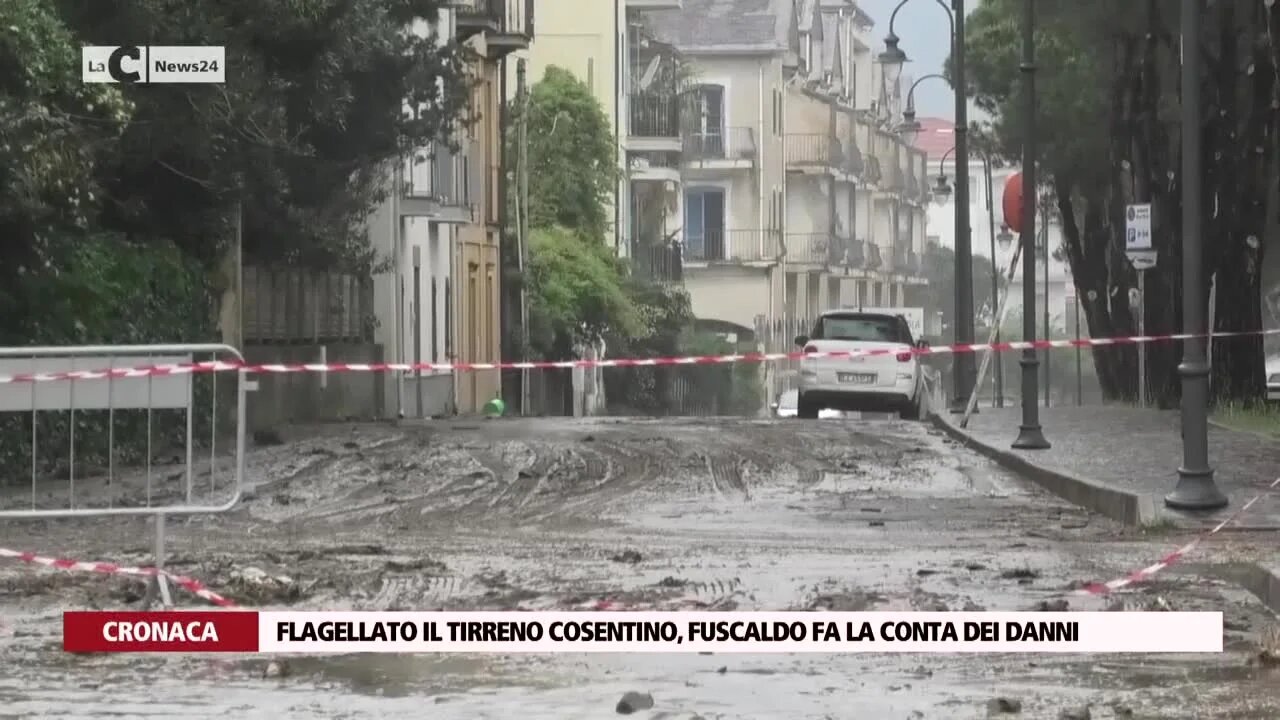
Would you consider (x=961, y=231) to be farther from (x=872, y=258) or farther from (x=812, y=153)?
(x=872, y=258)

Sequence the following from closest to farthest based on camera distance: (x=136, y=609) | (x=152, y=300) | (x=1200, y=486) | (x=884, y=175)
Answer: (x=136, y=609)
(x=1200, y=486)
(x=152, y=300)
(x=884, y=175)

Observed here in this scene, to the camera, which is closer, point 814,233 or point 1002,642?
point 1002,642

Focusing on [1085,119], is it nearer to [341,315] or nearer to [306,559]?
[341,315]

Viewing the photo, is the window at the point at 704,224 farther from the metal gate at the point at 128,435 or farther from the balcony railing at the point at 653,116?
the metal gate at the point at 128,435

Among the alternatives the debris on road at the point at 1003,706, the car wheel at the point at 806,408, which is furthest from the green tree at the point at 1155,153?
the debris on road at the point at 1003,706

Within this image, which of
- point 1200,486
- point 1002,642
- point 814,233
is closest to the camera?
point 1002,642

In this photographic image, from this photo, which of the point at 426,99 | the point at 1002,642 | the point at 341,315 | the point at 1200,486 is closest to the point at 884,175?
the point at 341,315

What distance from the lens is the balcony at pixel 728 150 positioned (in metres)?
85.1

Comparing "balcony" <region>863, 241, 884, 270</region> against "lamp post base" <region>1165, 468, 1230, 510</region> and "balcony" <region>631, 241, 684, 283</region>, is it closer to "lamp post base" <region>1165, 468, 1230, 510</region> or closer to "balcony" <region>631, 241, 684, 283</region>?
"balcony" <region>631, 241, 684, 283</region>

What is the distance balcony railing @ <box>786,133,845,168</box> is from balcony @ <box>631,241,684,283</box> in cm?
1606

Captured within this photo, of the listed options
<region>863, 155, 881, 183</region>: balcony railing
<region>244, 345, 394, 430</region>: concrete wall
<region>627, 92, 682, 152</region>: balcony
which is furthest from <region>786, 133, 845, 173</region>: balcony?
<region>244, 345, 394, 430</region>: concrete wall

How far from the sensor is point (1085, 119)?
151 feet

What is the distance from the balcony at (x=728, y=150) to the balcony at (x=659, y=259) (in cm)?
1026

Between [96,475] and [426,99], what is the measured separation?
58.8ft
